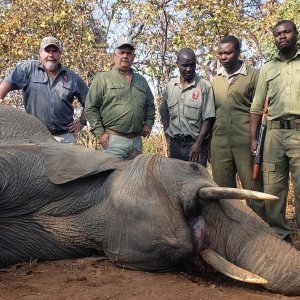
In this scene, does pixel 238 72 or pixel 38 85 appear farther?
pixel 238 72

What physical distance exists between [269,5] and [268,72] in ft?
27.3

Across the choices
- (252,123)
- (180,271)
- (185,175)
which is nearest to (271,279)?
(180,271)

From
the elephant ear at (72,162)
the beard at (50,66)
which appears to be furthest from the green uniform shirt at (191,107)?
the elephant ear at (72,162)

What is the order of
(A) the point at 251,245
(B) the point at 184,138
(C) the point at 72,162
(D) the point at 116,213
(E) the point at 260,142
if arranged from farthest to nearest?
(B) the point at 184,138 < (E) the point at 260,142 < (C) the point at 72,162 < (D) the point at 116,213 < (A) the point at 251,245

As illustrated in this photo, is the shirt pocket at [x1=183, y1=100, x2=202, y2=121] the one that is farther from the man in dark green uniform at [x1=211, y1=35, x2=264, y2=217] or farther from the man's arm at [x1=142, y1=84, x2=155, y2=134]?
the man's arm at [x1=142, y1=84, x2=155, y2=134]

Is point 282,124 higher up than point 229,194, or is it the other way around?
point 282,124

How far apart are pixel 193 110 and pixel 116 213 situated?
108 inches

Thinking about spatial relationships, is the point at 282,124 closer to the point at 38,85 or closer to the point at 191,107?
the point at 191,107

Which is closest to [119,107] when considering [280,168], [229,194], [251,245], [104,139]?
[104,139]

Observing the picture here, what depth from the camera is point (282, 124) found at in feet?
19.0

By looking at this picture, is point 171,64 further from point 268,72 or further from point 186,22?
point 268,72

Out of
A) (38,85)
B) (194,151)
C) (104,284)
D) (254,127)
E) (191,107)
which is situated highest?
(38,85)

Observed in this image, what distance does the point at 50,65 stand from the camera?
632 cm

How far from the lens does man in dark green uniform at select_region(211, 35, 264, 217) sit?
638cm
